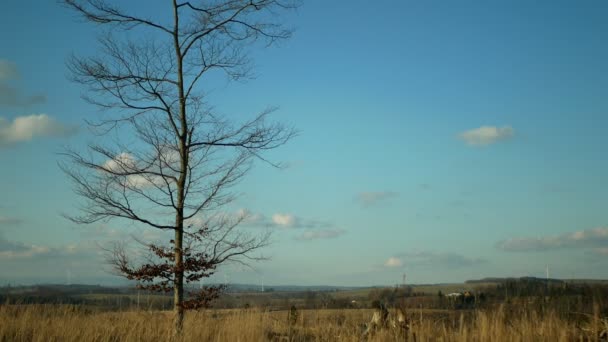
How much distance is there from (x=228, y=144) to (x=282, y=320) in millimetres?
4422

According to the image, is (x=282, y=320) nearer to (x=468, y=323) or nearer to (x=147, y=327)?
(x=147, y=327)

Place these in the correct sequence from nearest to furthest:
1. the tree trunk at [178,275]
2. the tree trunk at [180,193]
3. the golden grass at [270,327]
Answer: the golden grass at [270,327] → the tree trunk at [178,275] → the tree trunk at [180,193]

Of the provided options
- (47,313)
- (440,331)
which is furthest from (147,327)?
(440,331)

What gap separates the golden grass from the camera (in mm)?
7539

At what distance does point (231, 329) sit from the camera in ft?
28.5

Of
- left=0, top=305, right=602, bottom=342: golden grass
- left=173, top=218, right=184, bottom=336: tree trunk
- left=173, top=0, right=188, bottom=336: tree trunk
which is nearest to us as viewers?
left=0, top=305, right=602, bottom=342: golden grass

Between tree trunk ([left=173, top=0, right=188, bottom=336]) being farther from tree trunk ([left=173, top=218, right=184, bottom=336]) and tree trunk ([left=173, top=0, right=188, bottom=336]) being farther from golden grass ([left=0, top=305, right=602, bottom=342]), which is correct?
golden grass ([left=0, top=305, right=602, bottom=342])

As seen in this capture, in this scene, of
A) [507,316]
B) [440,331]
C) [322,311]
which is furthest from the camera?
[322,311]

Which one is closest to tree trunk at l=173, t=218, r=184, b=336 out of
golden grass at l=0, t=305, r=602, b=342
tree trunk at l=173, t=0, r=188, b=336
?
tree trunk at l=173, t=0, r=188, b=336

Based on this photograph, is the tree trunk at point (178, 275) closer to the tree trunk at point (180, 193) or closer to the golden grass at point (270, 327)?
the tree trunk at point (180, 193)

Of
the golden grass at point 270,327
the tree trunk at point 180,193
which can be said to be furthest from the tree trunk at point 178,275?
the golden grass at point 270,327

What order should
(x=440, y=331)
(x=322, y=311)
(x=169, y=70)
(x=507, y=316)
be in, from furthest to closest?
(x=169, y=70), (x=322, y=311), (x=507, y=316), (x=440, y=331)

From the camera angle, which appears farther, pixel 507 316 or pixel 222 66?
pixel 222 66

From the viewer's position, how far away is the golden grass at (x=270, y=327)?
297 inches
